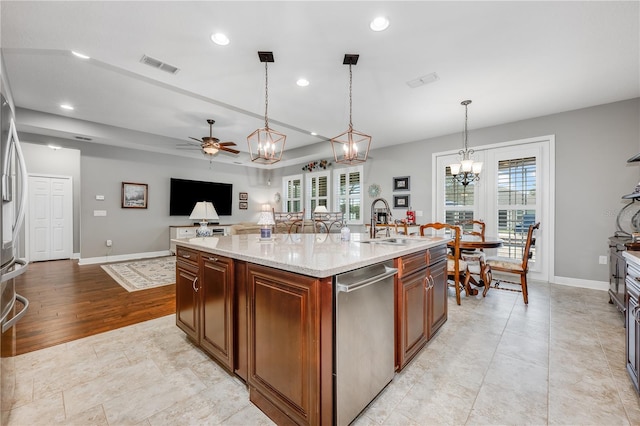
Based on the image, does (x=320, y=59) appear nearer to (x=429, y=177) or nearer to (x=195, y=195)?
(x=429, y=177)

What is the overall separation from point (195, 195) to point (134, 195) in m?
1.39

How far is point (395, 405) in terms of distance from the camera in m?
1.53

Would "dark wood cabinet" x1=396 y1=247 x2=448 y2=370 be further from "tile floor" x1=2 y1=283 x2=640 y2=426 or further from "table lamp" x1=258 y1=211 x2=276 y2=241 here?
"table lamp" x1=258 y1=211 x2=276 y2=241

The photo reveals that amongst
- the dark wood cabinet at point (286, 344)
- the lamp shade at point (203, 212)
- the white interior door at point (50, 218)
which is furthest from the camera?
the white interior door at point (50, 218)

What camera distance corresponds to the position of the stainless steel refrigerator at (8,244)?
50.8 inches

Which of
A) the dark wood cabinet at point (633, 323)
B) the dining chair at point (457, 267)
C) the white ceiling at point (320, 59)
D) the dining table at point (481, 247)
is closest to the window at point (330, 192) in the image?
the white ceiling at point (320, 59)

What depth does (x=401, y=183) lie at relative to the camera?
5.81m

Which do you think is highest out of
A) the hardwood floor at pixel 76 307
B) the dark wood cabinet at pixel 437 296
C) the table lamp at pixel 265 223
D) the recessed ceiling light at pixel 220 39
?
the recessed ceiling light at pixel 220 39

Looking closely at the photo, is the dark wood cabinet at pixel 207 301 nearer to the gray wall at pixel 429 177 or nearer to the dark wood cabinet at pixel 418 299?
the dark wood cabinet at pixel 418 299

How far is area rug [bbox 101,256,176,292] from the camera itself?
3.93m

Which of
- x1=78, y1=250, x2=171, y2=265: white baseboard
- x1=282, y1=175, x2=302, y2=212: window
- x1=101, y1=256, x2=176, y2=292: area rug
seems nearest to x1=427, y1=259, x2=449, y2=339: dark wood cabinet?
x1=101, y1=256, x2=176, y2=292: area rug

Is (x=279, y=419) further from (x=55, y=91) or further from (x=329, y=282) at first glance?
(x=55, y=91)

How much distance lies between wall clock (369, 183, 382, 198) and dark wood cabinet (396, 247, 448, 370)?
3867 millimetres

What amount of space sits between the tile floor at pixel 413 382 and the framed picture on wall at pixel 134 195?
15.2 ft
